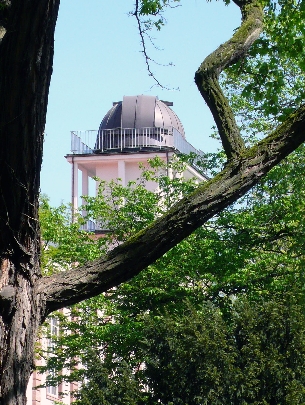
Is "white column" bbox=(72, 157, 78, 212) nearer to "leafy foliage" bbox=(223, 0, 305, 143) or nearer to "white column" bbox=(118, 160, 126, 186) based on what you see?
"white column" bbox=(118, 160, 126, 186)

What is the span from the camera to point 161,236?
5.30 meters

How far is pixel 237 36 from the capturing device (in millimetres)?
6594

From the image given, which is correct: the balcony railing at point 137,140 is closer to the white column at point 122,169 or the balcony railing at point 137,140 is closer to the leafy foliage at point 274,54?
the white column at point 122,169

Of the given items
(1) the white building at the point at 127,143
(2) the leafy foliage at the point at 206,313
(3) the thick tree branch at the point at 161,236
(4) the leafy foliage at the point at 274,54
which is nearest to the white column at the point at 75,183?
(1) the white building at the point at 127,143

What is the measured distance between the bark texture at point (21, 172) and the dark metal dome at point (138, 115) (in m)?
53.1

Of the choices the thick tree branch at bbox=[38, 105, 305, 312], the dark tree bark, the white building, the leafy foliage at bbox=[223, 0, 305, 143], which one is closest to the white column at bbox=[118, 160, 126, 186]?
the white building

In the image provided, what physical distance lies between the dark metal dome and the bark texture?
53.1 m

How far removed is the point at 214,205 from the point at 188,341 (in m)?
15.6

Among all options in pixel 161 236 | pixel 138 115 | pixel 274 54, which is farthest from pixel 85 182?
pixel 161 236

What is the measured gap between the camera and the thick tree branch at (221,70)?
5805mm

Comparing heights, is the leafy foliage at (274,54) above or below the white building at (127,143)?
below

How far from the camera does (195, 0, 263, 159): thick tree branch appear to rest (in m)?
5.80

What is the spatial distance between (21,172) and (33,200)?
234 millimetres

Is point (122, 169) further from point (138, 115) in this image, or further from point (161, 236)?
point (161, 236)
